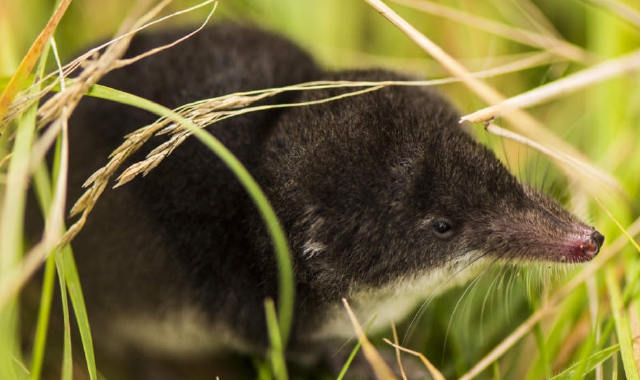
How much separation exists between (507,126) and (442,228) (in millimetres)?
1339

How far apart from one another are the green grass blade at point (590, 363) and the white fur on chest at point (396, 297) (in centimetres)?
47

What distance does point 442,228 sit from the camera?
2.25 metres

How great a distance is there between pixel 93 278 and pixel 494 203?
65.8 inches

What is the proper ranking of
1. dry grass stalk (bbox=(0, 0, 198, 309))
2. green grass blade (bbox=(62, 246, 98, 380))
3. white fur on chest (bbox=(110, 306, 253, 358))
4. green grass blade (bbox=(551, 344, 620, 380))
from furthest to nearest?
white fur on chest (bbox=(110, 306, 253, 358)), green grass blade (bbox=(551, 344, 620, 380)), green grass blade (bbox=(62, 246, 98, 380)), dry grass stalk (bbox=(0, 0, 198, 309))

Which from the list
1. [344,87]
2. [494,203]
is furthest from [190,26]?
[494,203]

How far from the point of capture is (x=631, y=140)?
322cm

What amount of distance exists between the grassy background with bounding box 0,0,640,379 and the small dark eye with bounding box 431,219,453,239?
0.33 metres

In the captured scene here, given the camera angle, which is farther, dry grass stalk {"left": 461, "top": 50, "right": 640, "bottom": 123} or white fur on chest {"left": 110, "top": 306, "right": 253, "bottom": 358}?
white fur on chest {"left": 110, "top": 306, "right": 253, "bottom": 358}

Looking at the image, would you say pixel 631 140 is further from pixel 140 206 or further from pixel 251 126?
pixel 140 206

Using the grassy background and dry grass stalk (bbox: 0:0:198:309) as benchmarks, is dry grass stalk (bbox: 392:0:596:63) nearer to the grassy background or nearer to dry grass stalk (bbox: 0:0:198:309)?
the grassy background

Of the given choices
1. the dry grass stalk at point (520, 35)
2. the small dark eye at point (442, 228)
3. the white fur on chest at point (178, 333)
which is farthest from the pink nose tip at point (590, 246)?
A: the white fur on chest at point (178, 333)

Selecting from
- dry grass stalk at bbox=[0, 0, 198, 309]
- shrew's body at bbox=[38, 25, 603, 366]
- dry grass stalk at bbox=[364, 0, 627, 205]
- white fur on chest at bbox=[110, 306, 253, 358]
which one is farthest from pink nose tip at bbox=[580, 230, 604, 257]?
dry grass stalk at bbox=[0, 0, 198, 309]

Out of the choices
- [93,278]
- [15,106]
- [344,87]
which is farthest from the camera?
[93,278]

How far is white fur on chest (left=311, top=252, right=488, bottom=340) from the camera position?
235 cm
